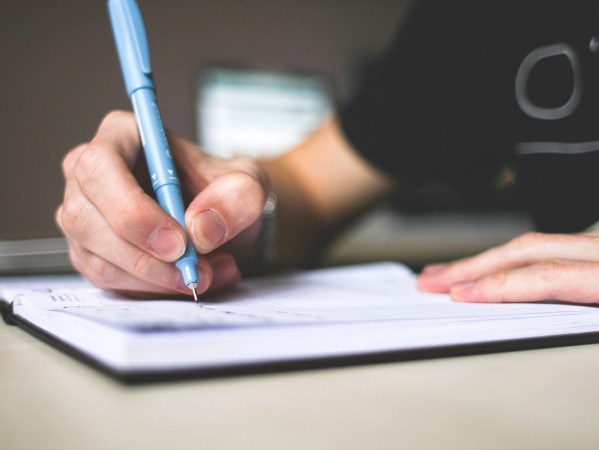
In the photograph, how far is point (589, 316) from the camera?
314mm

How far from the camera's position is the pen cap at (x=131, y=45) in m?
0.41

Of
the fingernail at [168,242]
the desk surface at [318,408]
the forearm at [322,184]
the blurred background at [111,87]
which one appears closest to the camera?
the desk surface at [318,408]

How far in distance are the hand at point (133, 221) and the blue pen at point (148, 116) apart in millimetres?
13

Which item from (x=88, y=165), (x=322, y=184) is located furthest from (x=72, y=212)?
(x=322, y=184)

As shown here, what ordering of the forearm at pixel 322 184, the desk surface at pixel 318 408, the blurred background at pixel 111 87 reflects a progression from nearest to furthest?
the desk surface at pixel 318 408 → the forearm at pixel 322 184 → the blurred background at pixel 111 87

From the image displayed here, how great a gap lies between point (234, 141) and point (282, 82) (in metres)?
0.39

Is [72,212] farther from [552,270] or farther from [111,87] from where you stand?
[111,87]

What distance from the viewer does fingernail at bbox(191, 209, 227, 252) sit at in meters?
0.34

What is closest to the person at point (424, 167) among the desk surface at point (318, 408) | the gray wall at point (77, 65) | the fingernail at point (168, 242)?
the fingernail at point (168, 242)

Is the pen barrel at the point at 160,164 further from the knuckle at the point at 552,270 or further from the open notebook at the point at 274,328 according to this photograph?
the knuckle at the point at 552,270

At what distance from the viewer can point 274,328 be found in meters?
0.24

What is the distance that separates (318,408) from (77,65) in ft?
7.43

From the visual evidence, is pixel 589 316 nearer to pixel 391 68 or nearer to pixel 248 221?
pixel 248 221

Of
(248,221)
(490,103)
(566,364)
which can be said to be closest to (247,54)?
(490,103)
